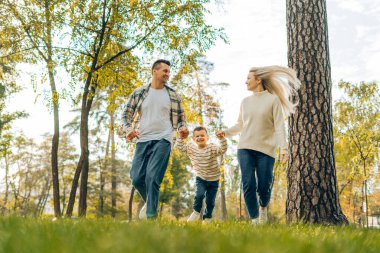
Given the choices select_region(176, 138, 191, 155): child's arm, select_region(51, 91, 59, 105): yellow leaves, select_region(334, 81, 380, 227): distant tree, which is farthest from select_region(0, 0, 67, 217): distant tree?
select_region(334, 81, 380, 227): distant tree

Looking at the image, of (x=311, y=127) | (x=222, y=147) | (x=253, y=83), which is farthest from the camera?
(x=222, y=147)

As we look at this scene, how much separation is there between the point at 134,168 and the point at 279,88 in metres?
2.43

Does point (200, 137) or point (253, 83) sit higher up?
point (253, 83)

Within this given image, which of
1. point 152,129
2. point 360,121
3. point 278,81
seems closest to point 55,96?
point 152,129

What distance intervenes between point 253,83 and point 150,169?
77.1 inches

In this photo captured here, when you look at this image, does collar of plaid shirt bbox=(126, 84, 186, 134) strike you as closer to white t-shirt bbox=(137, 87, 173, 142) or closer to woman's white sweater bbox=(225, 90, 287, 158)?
white t-shirt bbox=(137, 87, 173, 142)

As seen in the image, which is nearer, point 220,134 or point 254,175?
point 254,175

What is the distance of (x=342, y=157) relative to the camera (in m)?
Result: 28.8

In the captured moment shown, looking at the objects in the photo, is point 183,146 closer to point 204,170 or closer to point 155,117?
point 204,170

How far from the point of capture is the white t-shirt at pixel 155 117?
602cm

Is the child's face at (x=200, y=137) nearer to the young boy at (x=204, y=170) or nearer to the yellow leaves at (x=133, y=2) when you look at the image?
the young boy at (x=204, y=170)

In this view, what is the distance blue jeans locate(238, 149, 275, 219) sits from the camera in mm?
5793

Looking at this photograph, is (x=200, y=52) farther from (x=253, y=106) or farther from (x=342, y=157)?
(x=342, y=157)

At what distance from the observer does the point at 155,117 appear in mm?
6059
